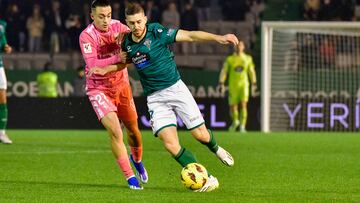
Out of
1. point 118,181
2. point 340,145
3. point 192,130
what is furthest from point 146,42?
point 340,145

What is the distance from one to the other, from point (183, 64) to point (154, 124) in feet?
56.8

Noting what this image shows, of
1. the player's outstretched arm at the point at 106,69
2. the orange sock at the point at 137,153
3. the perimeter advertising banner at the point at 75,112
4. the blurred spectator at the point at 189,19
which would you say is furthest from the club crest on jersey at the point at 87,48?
the blurred spectator at the point at 189,19

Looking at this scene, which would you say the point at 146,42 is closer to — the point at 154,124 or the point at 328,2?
the point at 154,124

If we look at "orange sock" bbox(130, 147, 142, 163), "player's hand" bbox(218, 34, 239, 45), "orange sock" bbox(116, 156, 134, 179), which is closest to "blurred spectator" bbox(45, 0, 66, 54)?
"orange sock" bbox(130, 147, 142, 163)

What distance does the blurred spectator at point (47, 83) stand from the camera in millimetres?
25094

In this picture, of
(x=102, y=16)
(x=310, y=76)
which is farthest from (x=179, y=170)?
(x=310, y=76)

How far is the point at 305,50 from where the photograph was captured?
83.6 feet

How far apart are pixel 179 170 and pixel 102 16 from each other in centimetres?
274

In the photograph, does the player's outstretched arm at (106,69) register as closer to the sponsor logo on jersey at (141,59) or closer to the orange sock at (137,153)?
the sponsor logo on jersey at (141,59)

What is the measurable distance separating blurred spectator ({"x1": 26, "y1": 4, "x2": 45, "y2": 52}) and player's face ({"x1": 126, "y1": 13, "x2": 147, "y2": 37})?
19.0 metres

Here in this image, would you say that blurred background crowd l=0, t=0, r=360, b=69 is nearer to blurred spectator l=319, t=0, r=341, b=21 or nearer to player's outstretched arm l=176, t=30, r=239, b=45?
blurred spectator l=319, t=0, r=341, b=21

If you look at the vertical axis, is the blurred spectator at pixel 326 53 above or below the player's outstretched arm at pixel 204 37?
below

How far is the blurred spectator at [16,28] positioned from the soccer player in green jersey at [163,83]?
18758 millimetres

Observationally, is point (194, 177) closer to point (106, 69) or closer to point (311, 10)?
point (106, 69)
